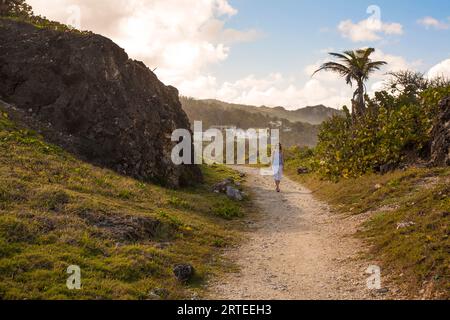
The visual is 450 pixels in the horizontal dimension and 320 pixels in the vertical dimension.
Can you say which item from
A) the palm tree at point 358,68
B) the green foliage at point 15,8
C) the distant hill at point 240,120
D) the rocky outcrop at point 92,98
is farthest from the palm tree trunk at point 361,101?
the distant hill at point 240,120

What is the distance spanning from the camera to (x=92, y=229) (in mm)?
11055

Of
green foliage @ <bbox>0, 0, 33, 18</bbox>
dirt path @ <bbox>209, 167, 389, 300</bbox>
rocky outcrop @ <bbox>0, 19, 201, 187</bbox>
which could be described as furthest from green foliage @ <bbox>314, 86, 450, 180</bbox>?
green foliage @ <bbox>0, 0, 33, 18</bbox>

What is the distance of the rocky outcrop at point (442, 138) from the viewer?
18.1m

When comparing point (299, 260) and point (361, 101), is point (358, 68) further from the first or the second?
point (299, 260)

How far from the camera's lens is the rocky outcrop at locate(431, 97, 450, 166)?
713 inches

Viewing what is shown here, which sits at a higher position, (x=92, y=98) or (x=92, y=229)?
(x=92, y=98)

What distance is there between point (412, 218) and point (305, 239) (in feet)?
11.3

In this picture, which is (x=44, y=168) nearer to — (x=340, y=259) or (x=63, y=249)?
(x=63, y=249)

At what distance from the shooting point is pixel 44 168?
15523mm

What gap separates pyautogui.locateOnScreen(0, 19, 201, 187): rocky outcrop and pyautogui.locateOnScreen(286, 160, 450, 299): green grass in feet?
31.2

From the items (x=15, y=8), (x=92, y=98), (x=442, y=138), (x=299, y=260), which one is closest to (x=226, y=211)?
(x=299, y=260)

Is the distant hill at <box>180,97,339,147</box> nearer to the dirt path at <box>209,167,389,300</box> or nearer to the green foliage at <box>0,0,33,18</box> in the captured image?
the green foliage at <box>0,0,33,18</box>

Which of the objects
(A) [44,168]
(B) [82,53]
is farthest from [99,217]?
(B) [82,53]

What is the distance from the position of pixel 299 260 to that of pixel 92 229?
588 cm
